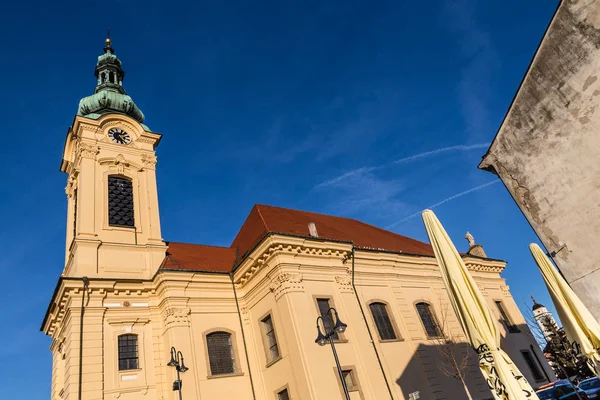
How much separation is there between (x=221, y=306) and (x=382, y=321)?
Answer: 7.68 metres

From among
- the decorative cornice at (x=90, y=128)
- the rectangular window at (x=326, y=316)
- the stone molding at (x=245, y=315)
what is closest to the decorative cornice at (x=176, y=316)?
the stone molding at (x=245, y=315)

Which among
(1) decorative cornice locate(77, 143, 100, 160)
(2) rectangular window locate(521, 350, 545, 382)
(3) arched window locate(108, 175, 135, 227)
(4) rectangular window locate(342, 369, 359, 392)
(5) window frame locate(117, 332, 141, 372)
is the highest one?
(1) decorative cornice locate(77, 143, 100, 160)

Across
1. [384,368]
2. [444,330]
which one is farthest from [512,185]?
[444,330]

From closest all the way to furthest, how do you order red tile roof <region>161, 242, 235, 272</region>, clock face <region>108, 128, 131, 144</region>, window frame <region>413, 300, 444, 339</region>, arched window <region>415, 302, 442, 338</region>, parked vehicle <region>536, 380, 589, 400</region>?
parked vehicle <region>536, 380, 589, 400</region> → red tile roof <region>161, 242, 235, 272</region> → window frame <region>413, 300, 444, 339</region> → arched window <region>415, 302, 442, 338</region> → clock face <region>108, 128, 131, 144</region>

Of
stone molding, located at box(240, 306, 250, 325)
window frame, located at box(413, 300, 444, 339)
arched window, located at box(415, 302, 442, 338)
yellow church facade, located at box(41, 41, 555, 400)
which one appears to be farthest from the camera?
arched window, located at box(415, 302, 442, 338)

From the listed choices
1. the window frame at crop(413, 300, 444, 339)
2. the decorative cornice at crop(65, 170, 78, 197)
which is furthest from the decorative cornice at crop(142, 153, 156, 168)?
the window frame at crop(413, 300, 444, 339)

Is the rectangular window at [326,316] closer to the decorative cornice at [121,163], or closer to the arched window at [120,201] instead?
the arched window at [120,201]

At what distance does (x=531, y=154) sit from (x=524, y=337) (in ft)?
69.9

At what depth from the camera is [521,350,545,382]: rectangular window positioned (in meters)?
24.8

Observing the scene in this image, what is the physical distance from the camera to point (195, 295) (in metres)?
18.4

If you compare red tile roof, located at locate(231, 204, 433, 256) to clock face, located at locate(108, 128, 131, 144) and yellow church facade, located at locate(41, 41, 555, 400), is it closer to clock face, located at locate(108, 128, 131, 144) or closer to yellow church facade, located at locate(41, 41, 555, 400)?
yellow church facade, located at locate(41, 41, 555, 400)

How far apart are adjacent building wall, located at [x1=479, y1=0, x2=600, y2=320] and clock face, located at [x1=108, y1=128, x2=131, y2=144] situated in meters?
20.4

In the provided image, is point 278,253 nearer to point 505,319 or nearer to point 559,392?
point 559,392

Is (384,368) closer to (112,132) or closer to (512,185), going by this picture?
(512,185)
